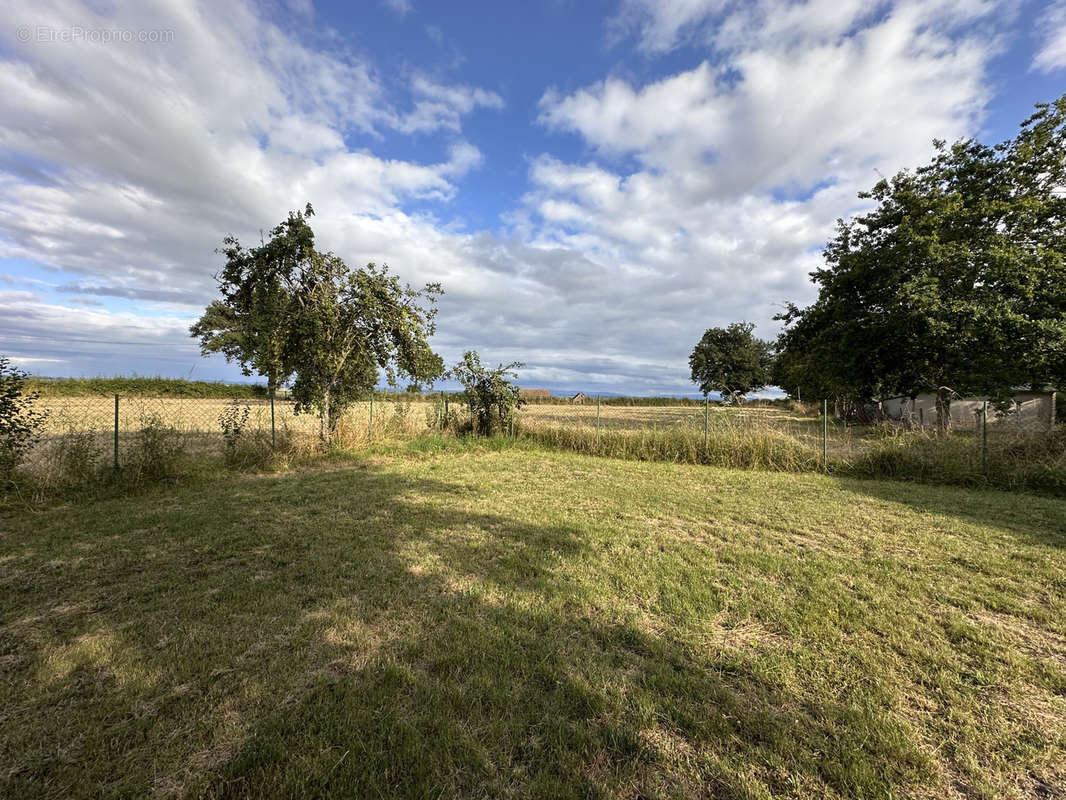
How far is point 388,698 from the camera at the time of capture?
7.06 feet

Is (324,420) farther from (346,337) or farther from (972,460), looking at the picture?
(972,460)

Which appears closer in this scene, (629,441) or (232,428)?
(232,428)

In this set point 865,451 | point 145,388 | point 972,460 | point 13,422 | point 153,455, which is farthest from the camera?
point 145,388

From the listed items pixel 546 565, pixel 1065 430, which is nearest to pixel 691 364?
pixel 1065 430

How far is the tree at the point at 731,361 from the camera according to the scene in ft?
165

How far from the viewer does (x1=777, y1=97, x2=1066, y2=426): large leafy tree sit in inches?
486

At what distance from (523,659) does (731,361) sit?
180 feet

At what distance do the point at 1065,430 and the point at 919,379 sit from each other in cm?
788

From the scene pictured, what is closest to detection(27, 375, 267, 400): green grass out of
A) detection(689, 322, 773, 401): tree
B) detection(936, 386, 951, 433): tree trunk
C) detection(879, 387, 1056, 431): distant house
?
detection(936, 386, 951, 433): tree trunk

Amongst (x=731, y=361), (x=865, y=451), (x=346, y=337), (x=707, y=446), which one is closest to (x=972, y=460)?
(x=865, y=451)

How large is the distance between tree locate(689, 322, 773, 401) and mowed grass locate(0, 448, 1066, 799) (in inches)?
1935

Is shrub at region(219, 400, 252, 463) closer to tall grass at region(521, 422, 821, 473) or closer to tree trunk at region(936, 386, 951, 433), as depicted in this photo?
tall grass at region(521, 422, 821, 473)

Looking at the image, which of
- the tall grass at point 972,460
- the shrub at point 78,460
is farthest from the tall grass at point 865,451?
the shrub at point 78,460

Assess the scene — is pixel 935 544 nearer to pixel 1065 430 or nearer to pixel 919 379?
pixel 1065 430
